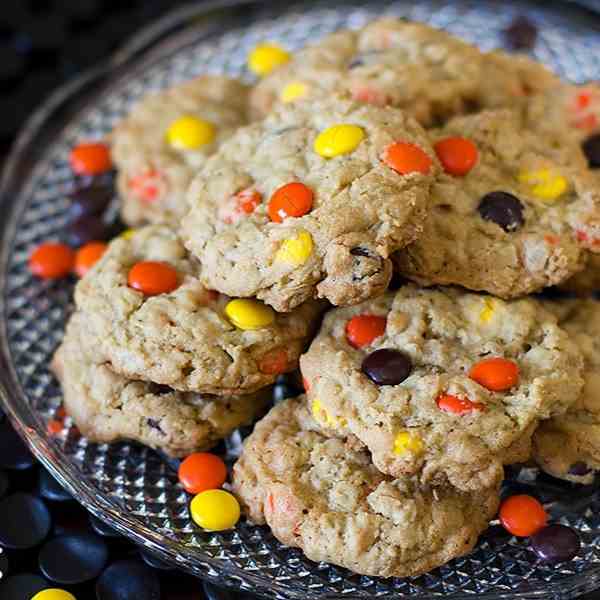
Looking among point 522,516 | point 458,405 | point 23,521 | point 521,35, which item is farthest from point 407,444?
point 521,35

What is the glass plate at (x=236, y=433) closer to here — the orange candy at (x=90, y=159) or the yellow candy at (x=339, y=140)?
the orange candy at (x=90, y=159)

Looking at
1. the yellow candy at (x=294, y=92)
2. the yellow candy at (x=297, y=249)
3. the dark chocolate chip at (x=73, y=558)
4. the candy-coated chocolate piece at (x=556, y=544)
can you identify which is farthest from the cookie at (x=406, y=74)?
the dark chocolate chip at (x=73, y=558)

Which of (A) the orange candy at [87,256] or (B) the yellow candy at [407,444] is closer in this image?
(B) the yellow candy at [407,444]

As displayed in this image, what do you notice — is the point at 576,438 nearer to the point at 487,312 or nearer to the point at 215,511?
the point at 487,312

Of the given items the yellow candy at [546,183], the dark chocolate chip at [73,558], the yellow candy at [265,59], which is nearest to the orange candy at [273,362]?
the dark chocolate chip at [73,558]

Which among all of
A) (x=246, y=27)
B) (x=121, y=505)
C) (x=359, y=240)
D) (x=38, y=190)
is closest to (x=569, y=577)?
(x=359, y=240)

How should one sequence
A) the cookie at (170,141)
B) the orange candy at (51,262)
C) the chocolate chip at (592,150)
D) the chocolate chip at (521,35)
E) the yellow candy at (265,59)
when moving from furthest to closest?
the chocolate chip at (521,35), the yellow candy at (265,59), the orange candy at (51,262), the cookie at (170,141), the chocolate chip at (592,150)

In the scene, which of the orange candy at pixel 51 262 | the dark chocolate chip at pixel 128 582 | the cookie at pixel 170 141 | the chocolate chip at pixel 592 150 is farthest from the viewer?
the orange candy at pixel 51 262

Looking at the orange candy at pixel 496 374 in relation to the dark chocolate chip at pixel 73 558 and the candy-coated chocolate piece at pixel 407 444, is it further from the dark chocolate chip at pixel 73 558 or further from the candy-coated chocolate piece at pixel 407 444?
the dark chocolate chip at pixel 73 558

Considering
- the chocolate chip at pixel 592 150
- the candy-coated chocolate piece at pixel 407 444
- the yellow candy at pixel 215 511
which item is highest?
the chocolate chip at pixel 592 150

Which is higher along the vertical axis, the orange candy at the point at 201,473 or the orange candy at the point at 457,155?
the orange candy at the point at 457,155
